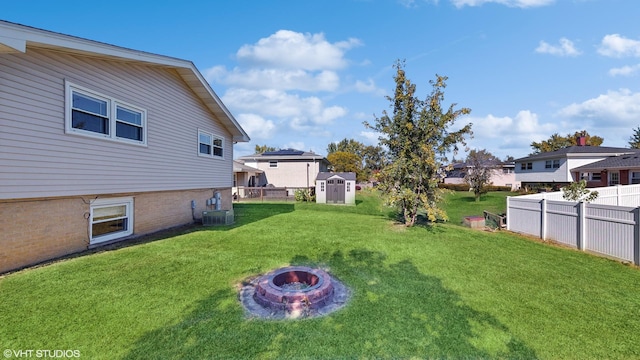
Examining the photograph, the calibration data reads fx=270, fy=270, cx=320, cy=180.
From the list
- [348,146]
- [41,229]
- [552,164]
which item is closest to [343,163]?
[552,164]

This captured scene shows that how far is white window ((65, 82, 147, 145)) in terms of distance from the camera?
610cm

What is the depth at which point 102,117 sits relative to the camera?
6.86 meters

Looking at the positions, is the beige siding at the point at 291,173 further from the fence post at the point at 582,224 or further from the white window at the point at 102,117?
the fence post at the point at 582,224

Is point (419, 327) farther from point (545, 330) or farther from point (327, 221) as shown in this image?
point (327, 221)

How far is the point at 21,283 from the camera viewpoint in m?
4.62

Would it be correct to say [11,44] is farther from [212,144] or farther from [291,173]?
[291,173]

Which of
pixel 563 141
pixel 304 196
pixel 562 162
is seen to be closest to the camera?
pixel 304 196

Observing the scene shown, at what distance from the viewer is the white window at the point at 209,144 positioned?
11.4m

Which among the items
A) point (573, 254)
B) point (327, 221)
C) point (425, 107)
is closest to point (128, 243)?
point (327, 221)

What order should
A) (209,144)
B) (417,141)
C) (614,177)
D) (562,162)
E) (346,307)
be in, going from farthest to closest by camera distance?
(562,162), (614,177), (209,144), (417,141), (346,307)

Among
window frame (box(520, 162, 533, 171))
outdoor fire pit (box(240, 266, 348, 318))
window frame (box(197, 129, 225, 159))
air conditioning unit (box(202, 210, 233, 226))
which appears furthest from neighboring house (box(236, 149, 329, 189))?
window frame (box(520, 162, 533, 171))

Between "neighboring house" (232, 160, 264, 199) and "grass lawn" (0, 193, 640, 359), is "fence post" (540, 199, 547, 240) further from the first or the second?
"neighboring house" (232, 160, 264, 199)

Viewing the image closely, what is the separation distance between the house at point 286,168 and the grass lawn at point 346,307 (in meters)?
20.9

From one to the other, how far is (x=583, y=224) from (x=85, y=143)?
43.9 feet
